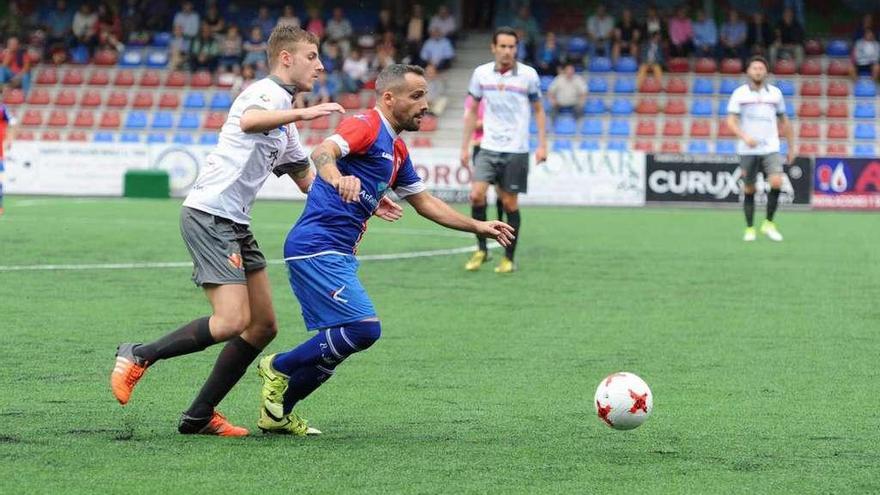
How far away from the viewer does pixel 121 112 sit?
112ft

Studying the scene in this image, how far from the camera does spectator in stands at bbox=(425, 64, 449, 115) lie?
32.0m

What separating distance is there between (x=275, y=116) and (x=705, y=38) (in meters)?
28.5

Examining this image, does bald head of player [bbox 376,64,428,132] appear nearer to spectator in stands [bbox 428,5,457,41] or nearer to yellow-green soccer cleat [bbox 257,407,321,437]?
yellow-green soccer cleat [bbox 257,407,321,437]

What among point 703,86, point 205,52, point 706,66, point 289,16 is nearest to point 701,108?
point 703,86

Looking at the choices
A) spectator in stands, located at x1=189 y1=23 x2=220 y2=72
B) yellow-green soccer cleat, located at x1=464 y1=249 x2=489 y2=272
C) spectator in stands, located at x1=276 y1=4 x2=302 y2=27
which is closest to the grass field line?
yellow-green soccer cleat, located at x1=464 y1=249 x2=489 y2=272

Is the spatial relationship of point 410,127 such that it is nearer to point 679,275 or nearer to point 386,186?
point 386,186

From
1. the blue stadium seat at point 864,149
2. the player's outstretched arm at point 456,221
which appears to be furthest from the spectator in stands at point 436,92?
the player's outstretched arm at point 456,221

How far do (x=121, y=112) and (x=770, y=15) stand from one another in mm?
15481

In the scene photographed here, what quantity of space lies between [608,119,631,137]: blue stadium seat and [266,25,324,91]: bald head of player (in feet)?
83.6

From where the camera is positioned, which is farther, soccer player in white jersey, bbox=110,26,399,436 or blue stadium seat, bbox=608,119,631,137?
blue stadium seat, bbox=608,119,631,137

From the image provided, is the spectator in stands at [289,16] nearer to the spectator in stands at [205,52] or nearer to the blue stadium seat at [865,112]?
the spectator in stands at [205,52]

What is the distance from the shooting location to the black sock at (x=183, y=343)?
20.2 feet

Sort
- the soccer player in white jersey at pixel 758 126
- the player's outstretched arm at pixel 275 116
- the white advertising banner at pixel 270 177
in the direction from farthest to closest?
the white advertising banner at pixel 270 177 < the soccer player in white jersey at pixel 758 126 < the player's outstretched arm at pixel 275 116

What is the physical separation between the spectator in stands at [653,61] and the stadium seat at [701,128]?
1.57 metres
